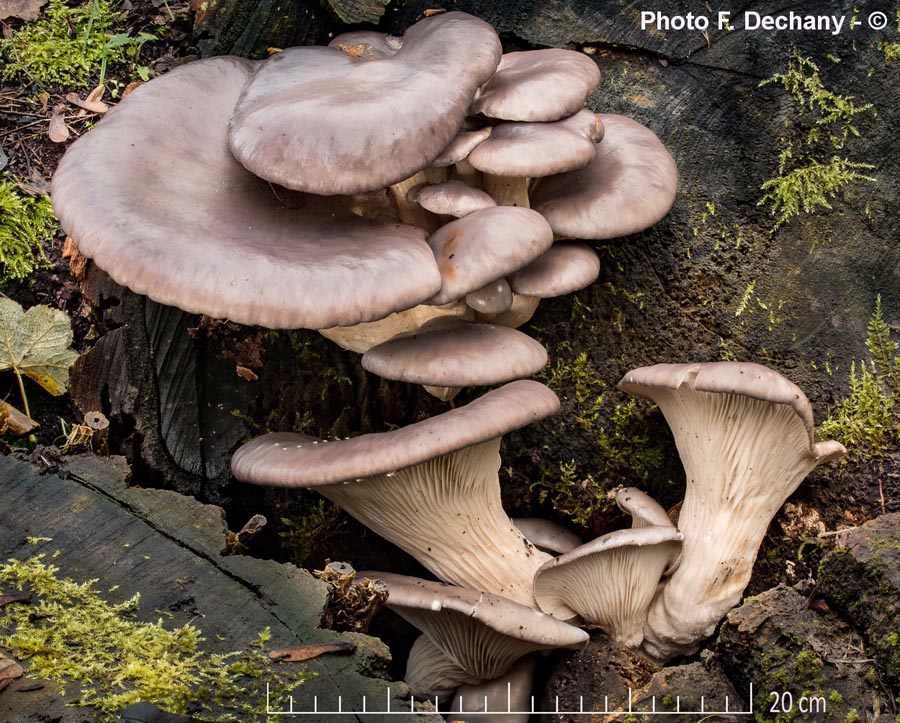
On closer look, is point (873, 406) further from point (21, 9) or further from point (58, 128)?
point (21, 9)

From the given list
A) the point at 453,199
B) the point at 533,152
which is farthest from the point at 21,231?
the point at 533,152

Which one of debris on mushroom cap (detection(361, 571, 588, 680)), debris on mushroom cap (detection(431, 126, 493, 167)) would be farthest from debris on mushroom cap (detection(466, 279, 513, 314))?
debris on mushroom cap (detection(361, 571, 588, 680))

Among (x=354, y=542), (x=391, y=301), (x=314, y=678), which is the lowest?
(x=354, y=542)

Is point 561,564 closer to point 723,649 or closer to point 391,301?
point 723,649

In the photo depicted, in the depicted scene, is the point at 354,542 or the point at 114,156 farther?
the point at 354,542

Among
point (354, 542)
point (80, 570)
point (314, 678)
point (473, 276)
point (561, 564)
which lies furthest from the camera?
point (354, 542)

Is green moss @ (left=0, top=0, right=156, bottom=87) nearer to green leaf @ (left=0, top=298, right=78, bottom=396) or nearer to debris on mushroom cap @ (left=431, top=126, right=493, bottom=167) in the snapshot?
green leaf @ (left=0, top=298, right=78, bottom=396)

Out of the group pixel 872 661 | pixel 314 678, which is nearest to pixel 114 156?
pixel 314 678
